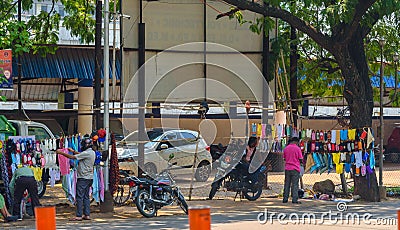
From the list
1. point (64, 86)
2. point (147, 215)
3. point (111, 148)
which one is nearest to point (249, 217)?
point (147, 215)

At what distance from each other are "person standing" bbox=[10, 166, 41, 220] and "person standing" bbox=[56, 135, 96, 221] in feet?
2.64

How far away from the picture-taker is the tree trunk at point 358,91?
19.5 metres

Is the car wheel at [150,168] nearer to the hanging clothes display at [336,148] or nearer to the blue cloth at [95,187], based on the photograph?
the hanging clothes display at [336,148]

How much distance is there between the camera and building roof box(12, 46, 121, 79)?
2500 cm

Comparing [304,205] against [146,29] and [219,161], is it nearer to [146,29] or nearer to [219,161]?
[219,161]

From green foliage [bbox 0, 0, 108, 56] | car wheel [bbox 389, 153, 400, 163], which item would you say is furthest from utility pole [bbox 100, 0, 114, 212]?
car wheel [bbox 389, 153, 400, 163]

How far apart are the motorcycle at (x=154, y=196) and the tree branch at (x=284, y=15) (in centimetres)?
507

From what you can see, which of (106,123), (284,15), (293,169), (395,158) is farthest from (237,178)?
(395,158)

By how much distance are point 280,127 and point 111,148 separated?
16.8 ft

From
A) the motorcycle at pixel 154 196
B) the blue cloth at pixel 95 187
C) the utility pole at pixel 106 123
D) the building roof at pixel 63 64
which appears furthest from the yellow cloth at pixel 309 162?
the building roof at pixel 63 64

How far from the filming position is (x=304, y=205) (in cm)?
1855

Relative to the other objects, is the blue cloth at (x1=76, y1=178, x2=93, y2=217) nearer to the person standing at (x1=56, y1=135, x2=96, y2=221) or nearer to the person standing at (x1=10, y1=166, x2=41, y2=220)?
the person standing at (x1=56, y1=135, x2=96, y2=221)

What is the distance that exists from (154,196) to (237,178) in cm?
400

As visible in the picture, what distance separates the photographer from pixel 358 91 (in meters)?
19.8
